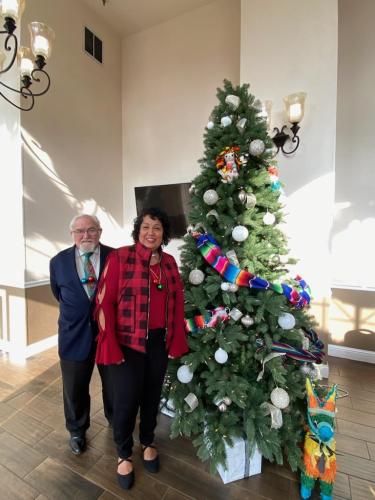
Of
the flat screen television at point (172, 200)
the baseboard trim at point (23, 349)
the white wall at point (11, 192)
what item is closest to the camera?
the white wall at point (11, 192)

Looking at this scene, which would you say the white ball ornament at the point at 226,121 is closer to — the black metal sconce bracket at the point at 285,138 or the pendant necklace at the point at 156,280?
the pendant necklace at the point at 156,280

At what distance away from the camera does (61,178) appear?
2.95 m

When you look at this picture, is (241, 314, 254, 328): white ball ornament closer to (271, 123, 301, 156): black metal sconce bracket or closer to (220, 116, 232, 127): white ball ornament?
Result: (220, 116, 232, 127): white ball ornament

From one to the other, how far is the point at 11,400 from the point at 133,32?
Result: 15.3 ft

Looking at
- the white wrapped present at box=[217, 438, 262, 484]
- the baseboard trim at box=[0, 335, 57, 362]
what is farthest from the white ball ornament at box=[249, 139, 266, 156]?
the baseboard trim at box=[0, 335, 57, 362]

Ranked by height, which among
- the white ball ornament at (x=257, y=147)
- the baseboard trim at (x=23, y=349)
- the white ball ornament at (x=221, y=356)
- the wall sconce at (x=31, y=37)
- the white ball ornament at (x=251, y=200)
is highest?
the wall sconce at (x=31, y=37)

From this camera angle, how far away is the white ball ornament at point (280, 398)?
1226 mm

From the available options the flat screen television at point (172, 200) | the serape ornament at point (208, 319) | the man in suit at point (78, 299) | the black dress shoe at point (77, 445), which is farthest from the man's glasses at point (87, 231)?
the flat screen television at point (172, 200)

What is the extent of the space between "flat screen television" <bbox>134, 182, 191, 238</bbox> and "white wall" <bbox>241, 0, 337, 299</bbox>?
1.31m

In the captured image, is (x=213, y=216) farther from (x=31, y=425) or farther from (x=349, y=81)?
(x=349, y=81)

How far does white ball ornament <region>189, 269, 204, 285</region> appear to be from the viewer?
4.53ft

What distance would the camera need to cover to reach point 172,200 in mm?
3473

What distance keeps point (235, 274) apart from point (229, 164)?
1.92 feet

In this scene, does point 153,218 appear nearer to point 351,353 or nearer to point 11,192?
point 11,192
